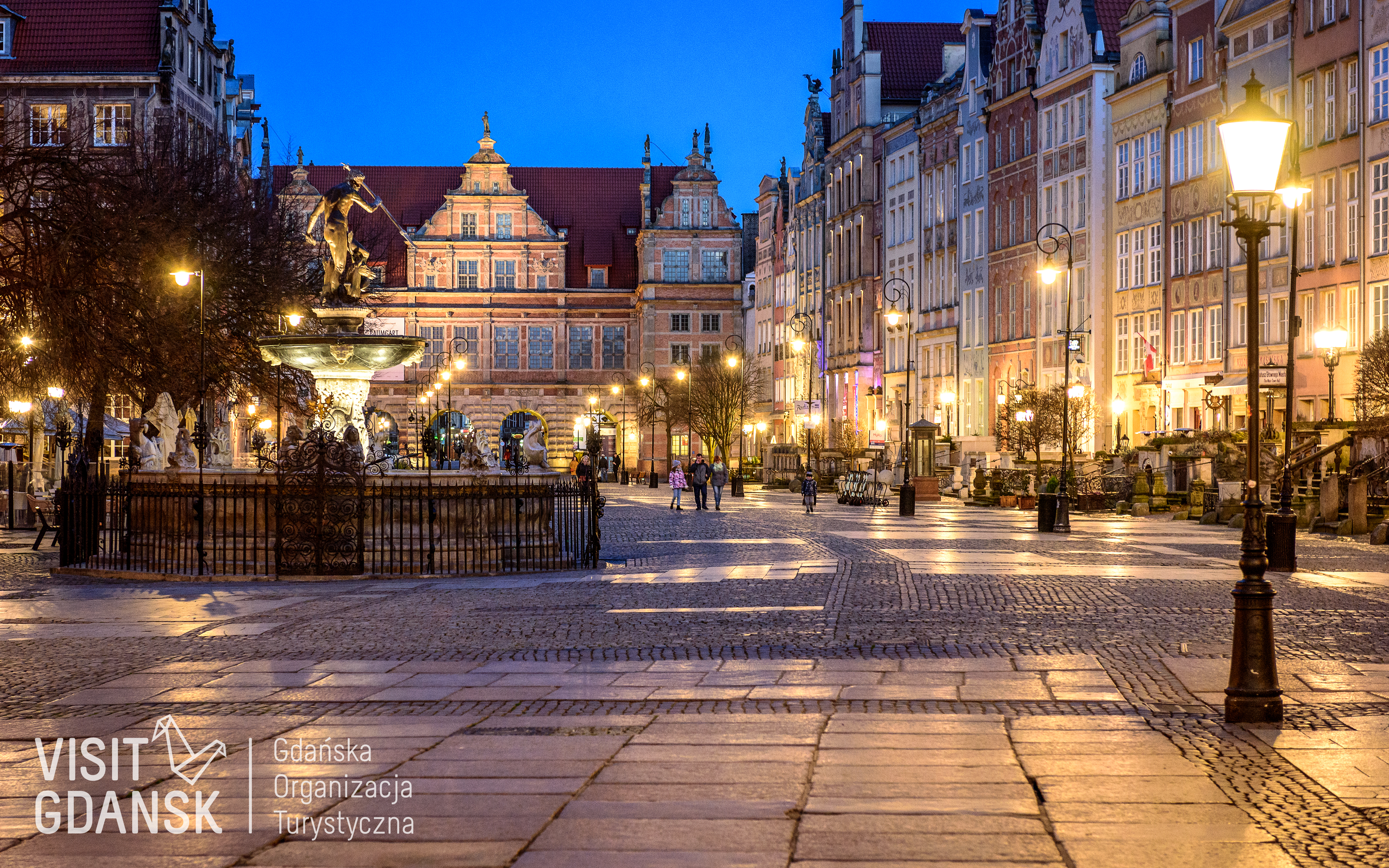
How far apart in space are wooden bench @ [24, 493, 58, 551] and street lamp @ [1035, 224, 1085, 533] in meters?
17.5

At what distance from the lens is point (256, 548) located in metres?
21.6

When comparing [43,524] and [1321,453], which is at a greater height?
[1321,453]

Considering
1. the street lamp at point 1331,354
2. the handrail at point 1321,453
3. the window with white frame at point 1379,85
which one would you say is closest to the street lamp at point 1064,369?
the handrail at point 1321,453

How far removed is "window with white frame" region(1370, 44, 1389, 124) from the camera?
40812 millimetres

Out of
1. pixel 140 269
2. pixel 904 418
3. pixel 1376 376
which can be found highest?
pixel 140 269

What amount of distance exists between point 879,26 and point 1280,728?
76877 millimetres

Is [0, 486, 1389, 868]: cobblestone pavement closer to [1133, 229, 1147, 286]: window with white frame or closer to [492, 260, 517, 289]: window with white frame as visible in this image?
[1133, 229, 1147, 286]: window with white frame

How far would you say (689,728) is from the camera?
9.44m

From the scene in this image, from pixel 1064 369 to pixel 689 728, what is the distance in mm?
50622

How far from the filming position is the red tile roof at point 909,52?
3201 inches

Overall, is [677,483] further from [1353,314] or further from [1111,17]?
[1111,17]

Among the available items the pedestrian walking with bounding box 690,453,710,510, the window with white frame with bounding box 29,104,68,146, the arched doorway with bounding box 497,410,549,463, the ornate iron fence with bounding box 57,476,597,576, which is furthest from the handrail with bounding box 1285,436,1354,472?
the arched doorway with bounding box 497,410,549,463

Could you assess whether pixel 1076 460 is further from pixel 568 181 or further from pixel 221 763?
pixel 568 181

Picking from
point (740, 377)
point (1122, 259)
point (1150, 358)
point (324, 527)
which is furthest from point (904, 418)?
point (324, 527)
